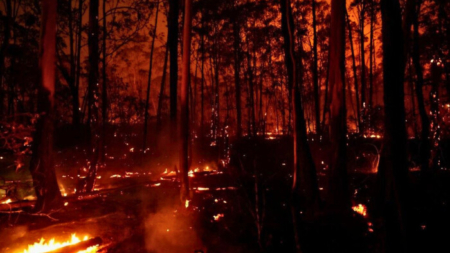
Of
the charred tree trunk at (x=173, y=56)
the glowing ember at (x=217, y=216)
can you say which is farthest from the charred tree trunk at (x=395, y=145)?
the charred tree trunk at (x=173, y=56)

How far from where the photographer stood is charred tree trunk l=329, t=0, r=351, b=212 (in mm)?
8656

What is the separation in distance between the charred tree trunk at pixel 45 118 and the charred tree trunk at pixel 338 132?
22.1ft

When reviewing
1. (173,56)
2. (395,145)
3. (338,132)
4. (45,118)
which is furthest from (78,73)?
(395,145)

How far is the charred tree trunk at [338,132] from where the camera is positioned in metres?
8.66

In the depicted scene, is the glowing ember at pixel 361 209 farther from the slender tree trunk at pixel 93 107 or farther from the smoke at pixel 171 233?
the slender tree trunk at pixel 93 107

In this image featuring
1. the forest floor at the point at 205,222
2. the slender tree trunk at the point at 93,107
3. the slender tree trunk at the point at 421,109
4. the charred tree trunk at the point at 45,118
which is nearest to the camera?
the forest floor at the point at 205,222

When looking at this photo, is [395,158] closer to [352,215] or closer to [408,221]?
[408,221]

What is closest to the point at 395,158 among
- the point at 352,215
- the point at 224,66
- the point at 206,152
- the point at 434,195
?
the point at 352,215

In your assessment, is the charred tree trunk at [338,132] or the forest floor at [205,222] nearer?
the forest floor at [205,222]

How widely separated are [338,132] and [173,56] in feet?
43.4

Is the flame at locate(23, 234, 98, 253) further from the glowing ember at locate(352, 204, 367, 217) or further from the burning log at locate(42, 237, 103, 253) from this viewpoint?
the glowing ember at locate(352, 204, 367, 217)

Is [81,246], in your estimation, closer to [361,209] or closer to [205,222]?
[205,222]

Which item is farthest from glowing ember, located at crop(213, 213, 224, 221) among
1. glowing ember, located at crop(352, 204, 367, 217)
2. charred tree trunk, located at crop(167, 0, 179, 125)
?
charred tree trunk, located at crop(167, 0, 179, 125)

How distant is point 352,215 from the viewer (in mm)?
8617
